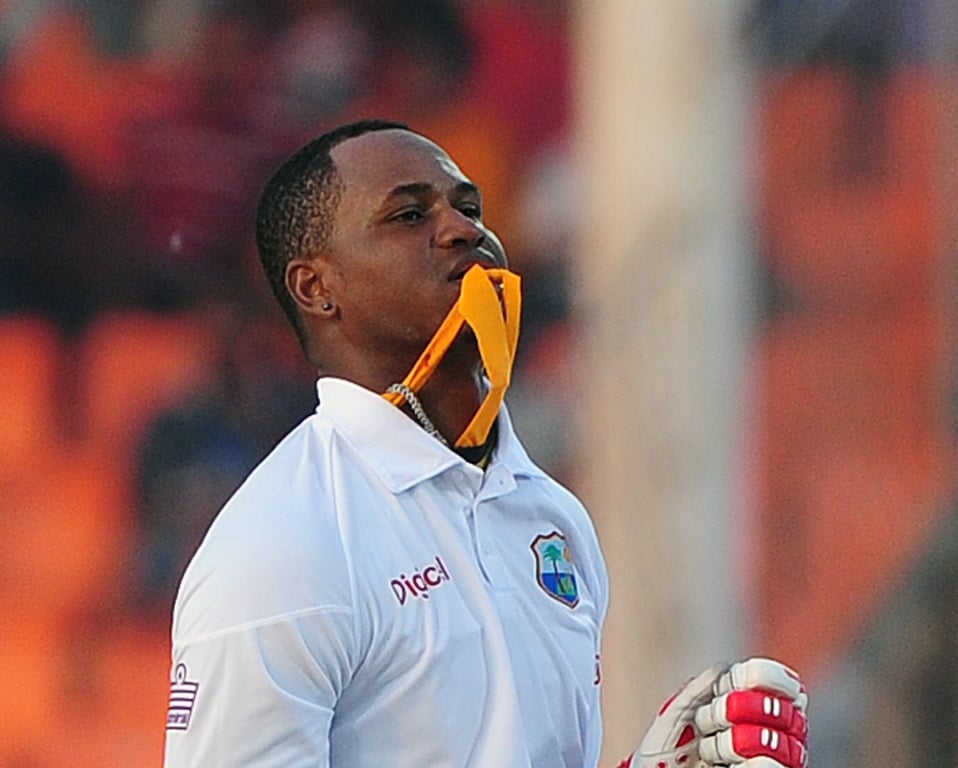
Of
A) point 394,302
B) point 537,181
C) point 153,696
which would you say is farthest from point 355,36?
point 394,302

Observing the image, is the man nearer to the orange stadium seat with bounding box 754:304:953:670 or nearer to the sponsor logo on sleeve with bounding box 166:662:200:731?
the sponsor logo on sleeve with bounding box 166:662:200:731

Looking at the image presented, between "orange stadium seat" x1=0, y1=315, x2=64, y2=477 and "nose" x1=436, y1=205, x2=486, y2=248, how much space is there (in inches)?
146

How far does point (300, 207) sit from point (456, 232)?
18 centimetres

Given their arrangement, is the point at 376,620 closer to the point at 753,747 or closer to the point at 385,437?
the point at 385,437

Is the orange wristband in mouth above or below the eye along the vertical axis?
below

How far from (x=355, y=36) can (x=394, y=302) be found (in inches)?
158

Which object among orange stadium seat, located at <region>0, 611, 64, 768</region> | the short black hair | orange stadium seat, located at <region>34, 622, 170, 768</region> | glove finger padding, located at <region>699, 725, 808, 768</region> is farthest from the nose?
orange stadium seat, located at <region>0, 611, 64, 768</region>

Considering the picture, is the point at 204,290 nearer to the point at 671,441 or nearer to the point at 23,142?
the point at 23,142

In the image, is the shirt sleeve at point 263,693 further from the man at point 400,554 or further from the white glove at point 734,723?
the white glove at point 734,723

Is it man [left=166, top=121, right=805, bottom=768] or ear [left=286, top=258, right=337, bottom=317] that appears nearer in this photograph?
man [left=166, top=121, right=805, bottom=768]

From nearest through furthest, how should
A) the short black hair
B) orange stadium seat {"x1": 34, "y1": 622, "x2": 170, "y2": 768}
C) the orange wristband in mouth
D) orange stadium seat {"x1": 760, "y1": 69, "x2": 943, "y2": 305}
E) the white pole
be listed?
the orange wristband in mouth, the short black hair, the white pole, orange stadium seat {"x1": 34, "y1": 622, "x2": 170, "y2": 768}, orange stadium seat {"x1": 760, "y1": 69, "x2": 943, "y2": 305}

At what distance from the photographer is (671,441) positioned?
11.8 ft

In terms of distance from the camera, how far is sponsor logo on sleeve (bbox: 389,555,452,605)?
1.70 metres

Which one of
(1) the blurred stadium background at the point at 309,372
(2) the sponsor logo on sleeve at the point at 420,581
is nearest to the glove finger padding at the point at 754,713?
(2) the sponsor logo on sleeve at the point at 420,581
